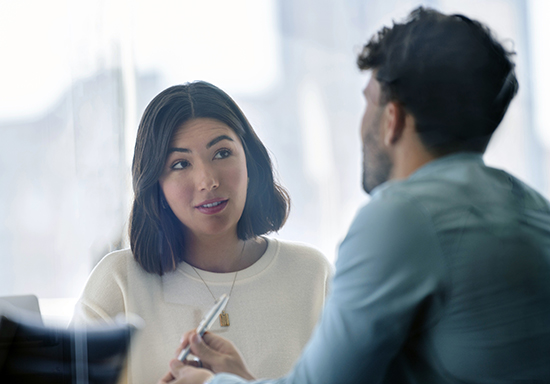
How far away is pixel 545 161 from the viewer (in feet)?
3.84

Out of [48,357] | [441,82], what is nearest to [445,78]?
[441,82]

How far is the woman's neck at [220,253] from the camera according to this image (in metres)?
1.02

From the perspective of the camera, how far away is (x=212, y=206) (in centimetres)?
101

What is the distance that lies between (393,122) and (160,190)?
1.57 ft

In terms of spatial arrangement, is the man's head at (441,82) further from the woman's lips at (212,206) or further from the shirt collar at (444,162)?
the woman's lips at (212,206)

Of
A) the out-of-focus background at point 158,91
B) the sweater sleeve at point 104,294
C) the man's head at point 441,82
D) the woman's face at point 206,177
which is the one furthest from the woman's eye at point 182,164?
the man's head at point 441,82

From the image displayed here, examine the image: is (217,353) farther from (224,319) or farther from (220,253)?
(220,253)

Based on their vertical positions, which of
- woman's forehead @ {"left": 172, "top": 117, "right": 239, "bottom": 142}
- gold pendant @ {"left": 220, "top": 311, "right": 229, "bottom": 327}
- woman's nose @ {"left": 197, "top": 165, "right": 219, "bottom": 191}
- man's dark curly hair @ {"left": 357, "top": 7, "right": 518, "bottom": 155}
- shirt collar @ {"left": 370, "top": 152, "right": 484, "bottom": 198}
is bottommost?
gold pendant @ {"left": 220, "top": 311, "right": 229, "bottom": 327}

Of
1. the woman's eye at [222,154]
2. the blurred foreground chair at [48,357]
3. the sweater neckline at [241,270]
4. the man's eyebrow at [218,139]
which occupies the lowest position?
the blurred foreground chair at [48,357]

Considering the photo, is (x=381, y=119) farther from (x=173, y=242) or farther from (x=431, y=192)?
(x=173, y=242)

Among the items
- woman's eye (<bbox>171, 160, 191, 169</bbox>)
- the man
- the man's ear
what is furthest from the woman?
the man's ear

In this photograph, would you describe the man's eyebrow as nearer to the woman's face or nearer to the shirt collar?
the woman's face

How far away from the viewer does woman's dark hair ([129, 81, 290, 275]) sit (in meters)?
1.00

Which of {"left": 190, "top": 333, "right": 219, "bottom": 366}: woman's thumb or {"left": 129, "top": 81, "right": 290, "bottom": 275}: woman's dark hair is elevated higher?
{"left": 129, "top": 81, "right": 290, "bottom": 275}: woman's dark hair
